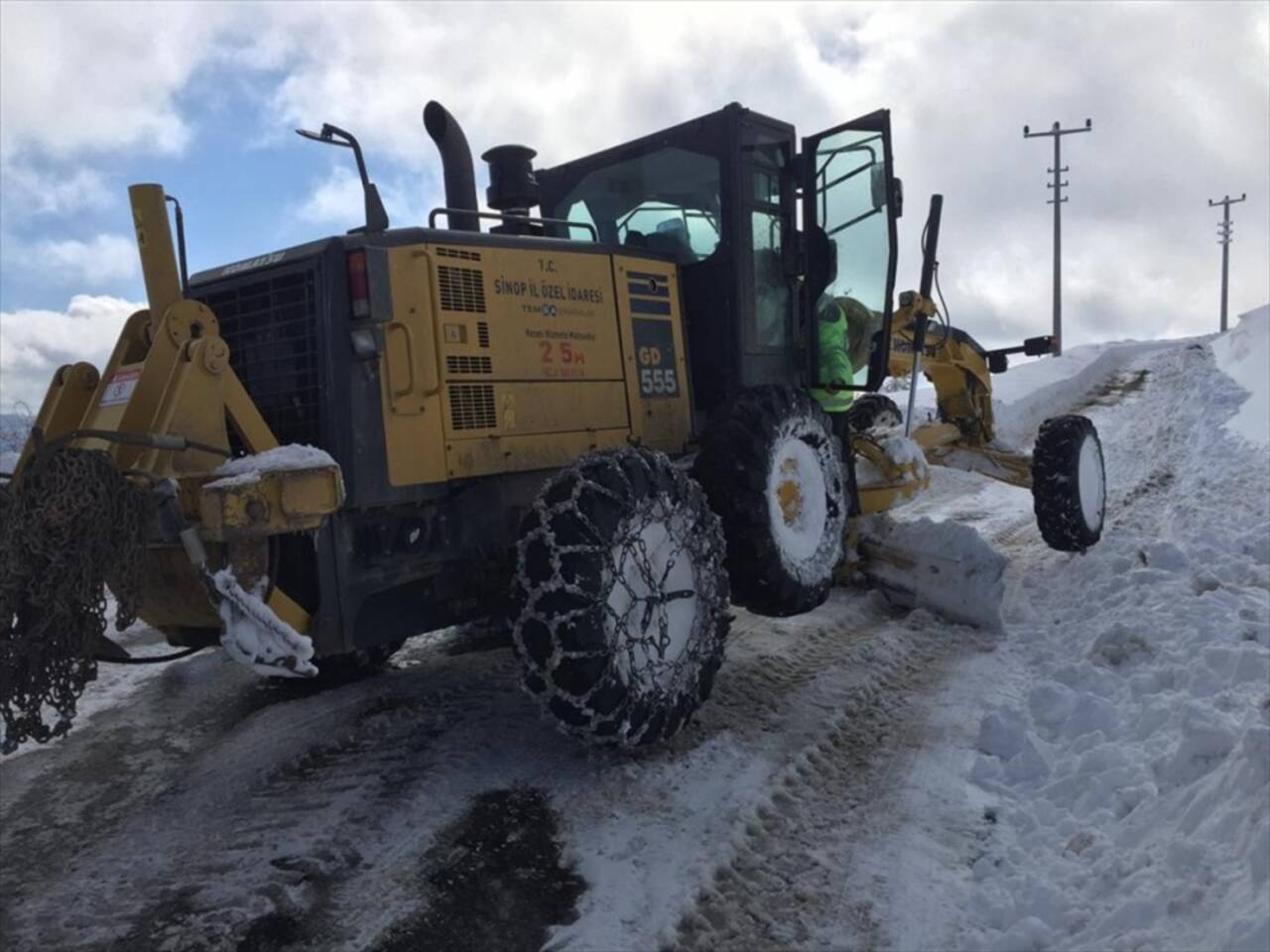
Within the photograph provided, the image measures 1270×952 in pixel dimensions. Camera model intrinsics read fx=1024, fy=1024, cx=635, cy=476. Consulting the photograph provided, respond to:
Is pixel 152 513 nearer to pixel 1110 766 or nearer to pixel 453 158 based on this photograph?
pixel 453 158

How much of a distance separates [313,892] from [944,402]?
→ 6.36m

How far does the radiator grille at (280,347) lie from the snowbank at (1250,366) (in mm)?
10414

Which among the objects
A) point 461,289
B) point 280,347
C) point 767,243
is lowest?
point 280,347

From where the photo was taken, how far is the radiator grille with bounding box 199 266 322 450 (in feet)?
13.3

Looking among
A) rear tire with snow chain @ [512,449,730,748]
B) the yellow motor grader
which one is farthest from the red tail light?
rear tire with snow chain @ [512,449,730,748]

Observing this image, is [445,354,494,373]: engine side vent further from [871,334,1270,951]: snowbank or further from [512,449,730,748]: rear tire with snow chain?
[871,334,1270,951]: snowbank

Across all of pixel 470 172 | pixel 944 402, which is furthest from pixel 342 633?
pixel 944 402

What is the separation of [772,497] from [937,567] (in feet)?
5.67

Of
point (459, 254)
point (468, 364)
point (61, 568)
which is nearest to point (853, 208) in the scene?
point (459, 254)

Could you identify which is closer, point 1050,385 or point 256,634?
point 256,634

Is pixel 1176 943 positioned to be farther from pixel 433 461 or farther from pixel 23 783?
pixel 23 783

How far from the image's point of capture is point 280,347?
420 cm

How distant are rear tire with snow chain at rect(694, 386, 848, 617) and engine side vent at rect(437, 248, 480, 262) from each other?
55.9 inches

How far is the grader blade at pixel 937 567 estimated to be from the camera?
595 cm
